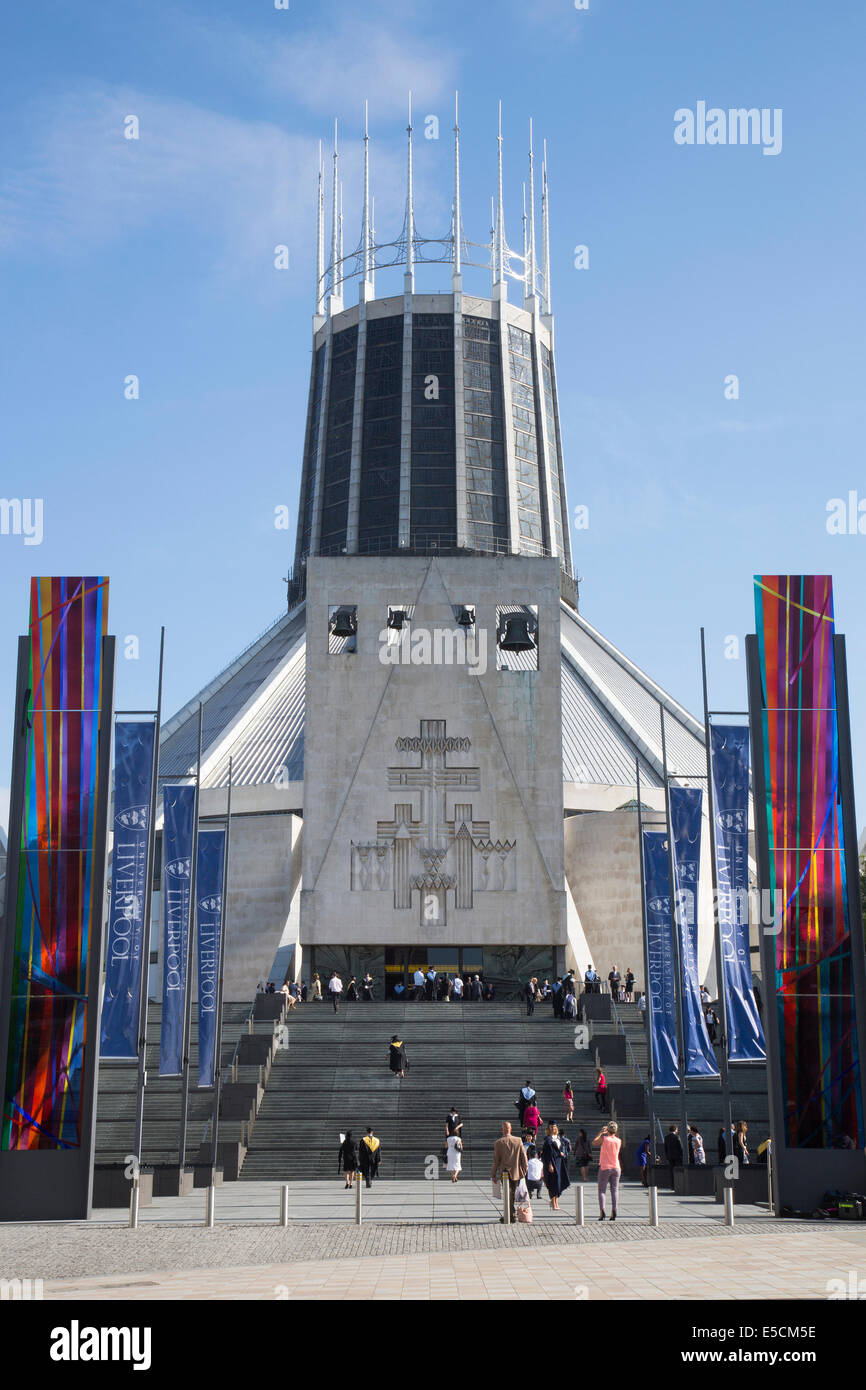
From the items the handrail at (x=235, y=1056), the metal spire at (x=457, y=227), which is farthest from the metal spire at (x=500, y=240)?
the handrail at (x=235, y=1056)

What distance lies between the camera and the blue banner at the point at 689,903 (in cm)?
2745

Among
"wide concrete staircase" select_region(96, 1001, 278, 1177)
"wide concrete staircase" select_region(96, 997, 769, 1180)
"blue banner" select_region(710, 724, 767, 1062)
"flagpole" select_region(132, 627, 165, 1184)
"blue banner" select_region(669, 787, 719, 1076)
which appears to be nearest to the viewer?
"flagpole" select_region(132, 627, 165, 1184)

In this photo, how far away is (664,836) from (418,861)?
1281 cm

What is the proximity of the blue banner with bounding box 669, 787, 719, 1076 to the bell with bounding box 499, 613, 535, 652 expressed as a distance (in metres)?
14.8

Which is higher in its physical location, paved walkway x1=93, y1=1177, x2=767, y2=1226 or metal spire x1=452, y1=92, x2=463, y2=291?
metal spire x1=452, y1=92, x2=463, y2=291

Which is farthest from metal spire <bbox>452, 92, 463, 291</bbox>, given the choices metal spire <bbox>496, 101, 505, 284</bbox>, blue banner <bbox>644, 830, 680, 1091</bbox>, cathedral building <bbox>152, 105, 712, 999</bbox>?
blue banner <bbox>644, 830, 680, 1091</bbox>

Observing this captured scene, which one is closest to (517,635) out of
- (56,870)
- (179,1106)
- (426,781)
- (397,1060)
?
(426,781)

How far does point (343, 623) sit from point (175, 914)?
18014 mm

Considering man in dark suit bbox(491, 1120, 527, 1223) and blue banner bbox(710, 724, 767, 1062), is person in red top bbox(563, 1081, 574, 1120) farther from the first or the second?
man in dark suit bbox(491, 1120, 527, 1223)

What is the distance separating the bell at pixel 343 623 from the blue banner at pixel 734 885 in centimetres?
2055

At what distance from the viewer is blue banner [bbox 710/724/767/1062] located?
24.8 meters

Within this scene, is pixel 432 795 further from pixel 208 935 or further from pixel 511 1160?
pixel 511 1160

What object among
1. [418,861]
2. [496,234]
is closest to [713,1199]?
[418,861]

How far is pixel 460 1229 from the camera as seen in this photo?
19.8m
